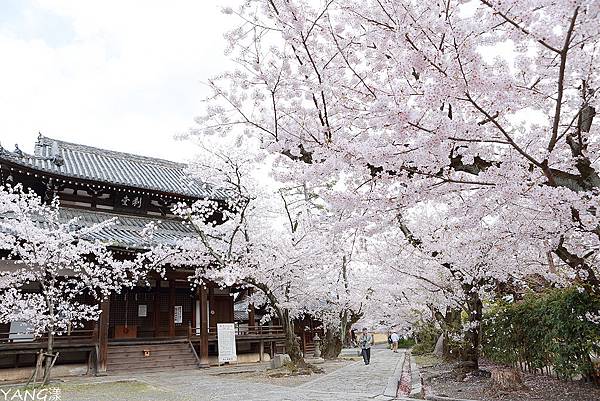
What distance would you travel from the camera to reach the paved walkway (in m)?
9.86

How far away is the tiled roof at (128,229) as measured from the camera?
1611 cm

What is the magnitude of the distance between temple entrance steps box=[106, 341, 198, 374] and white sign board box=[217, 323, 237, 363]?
106cm

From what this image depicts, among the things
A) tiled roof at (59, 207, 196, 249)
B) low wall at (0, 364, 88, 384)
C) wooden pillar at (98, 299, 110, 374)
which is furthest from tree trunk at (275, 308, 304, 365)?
low wall at (0, 364, 88, 384)

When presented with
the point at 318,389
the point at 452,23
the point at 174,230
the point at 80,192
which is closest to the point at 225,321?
the point at 174,230

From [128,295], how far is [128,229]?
10.1 feet

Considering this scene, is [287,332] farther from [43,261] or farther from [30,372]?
[30,372]

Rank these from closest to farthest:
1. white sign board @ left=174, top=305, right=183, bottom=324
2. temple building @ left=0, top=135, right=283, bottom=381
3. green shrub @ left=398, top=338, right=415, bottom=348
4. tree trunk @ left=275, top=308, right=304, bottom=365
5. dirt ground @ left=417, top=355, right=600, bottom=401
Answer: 1. dirt ground @ left=417, top=355, right=600, bottom=401
2. tree trunk @ left=275, top=308, right=304, bottom=365
3. temple building @ left=0, top=135, right=283, bottom=381
4. white sign board @ left=174, top=305, right=183, bottom=324
5. green shrub @ left=398, top=338, right=415, bottom=348

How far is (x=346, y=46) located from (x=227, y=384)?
973cm

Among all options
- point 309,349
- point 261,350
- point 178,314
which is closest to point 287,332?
point 261,350

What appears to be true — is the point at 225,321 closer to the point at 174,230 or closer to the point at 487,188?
the point at 174,230

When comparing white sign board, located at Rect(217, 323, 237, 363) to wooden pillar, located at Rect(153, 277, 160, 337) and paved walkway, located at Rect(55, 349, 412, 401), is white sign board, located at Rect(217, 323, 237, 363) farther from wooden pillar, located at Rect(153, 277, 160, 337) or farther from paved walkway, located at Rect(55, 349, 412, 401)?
paved walkway, located at Rect(55, 349, 412, 401)

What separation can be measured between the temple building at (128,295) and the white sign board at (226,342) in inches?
21.1

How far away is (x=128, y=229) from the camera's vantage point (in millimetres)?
18391

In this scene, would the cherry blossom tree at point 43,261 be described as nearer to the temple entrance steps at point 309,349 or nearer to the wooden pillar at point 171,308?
the wooden pillar at point 171,308
